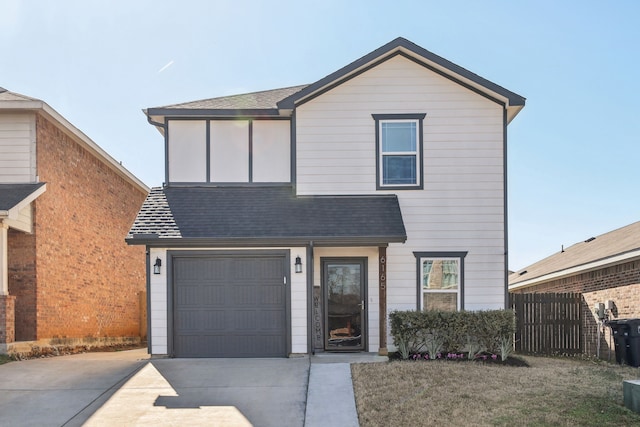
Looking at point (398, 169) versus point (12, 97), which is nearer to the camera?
point (398, 169)

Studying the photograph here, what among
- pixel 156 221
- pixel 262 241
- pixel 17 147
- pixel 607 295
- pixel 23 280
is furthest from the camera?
pixel 607 295

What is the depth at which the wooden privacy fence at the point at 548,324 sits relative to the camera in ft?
45.7

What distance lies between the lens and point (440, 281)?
12.2 meters

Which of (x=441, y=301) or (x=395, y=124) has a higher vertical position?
(x=395, y=124)

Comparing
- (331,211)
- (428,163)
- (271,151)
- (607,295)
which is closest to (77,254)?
(271,151)

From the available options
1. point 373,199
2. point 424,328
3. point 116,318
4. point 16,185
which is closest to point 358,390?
point 424,328

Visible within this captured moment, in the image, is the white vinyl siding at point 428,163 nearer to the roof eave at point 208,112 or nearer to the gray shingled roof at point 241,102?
the roof eave at point 208,112

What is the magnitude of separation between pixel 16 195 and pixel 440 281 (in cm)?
898

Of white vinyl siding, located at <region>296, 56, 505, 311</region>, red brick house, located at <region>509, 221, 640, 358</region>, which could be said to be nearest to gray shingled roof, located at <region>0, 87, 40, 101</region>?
white vinyl siding, located at <region>296, 56, 505, 311</region>

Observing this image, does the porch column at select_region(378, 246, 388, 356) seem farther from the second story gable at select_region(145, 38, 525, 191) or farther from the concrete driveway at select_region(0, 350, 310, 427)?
the concrete driveway at select_region(0, 350, 310, 427)

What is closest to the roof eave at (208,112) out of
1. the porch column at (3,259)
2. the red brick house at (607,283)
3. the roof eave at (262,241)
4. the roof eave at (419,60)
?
the roof eave at (419,60)

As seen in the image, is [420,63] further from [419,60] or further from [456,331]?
[456,331]

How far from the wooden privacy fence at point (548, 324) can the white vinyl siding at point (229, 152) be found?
7.03m

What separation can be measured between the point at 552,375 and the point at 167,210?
7.94 metres
